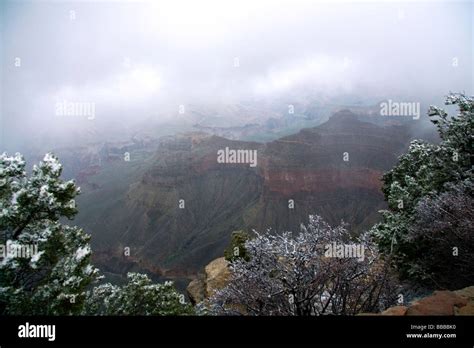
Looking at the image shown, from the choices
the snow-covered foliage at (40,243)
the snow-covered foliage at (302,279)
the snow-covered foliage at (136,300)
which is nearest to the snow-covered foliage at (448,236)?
the snow-covered foliage at (302,279)

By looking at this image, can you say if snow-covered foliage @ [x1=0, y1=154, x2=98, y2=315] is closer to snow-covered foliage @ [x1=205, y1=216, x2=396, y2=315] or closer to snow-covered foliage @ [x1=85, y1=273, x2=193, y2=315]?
snow-covered foliage @ [x1=85, y1=273, x2=193, y2=315]

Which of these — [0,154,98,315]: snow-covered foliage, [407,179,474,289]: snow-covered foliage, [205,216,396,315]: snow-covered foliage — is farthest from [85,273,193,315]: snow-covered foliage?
[407,179,474,289]: snow-covered foliage

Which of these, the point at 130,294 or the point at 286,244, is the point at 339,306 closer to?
the point at 286,244

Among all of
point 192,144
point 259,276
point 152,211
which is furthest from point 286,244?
point 192,144

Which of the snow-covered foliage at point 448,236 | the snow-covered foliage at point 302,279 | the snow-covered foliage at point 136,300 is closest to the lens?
the snow-covered foliage at point 302,279

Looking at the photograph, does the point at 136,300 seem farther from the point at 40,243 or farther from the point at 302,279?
the point at 302,279

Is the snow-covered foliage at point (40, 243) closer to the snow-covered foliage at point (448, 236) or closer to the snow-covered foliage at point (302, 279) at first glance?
the snow-covered foliage at point (302, 279)
